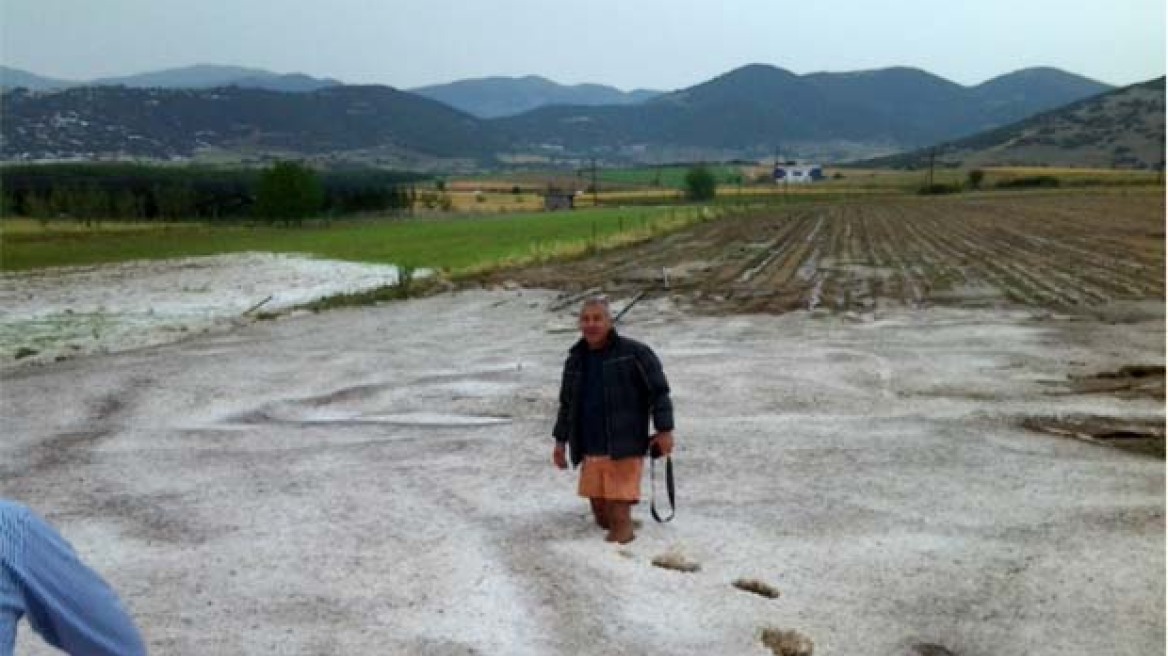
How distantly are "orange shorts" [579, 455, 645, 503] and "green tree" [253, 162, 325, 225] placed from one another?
9226 centimetres

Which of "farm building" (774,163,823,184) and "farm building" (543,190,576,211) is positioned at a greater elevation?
"farm building" (774,163,823,184)

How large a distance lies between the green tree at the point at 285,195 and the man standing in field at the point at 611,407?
92208 mm

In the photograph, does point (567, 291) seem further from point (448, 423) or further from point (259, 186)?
point (259, 186)

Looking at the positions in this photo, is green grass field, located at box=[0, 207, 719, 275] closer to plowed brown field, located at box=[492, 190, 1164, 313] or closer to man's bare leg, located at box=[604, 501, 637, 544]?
plowed brown field, located at box=[492, 190, 1164, 313]

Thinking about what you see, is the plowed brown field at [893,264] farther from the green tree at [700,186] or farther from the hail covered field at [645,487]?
the green tree at [700,186]

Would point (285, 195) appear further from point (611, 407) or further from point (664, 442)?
point (664, 442)

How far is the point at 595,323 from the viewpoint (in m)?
8.34

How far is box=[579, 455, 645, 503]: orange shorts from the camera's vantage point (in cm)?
855

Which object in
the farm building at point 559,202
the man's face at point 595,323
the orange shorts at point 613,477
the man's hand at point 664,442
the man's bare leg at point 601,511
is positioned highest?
the man's face at point 595,323

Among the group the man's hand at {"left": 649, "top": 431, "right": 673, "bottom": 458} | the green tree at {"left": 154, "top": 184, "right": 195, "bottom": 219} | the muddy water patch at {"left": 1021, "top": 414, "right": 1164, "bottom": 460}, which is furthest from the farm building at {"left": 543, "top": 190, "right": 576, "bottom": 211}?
the man's hand at {"left": 649, "top": 431, "right": 673, "bottom": 458}

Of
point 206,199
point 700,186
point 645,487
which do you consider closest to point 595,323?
point 645,487

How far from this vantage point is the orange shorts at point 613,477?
855cm

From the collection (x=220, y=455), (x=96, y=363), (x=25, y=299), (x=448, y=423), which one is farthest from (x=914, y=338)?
(x=25, y=299)

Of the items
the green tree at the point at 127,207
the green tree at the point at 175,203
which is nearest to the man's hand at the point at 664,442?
the green tree at the point at 127,207
